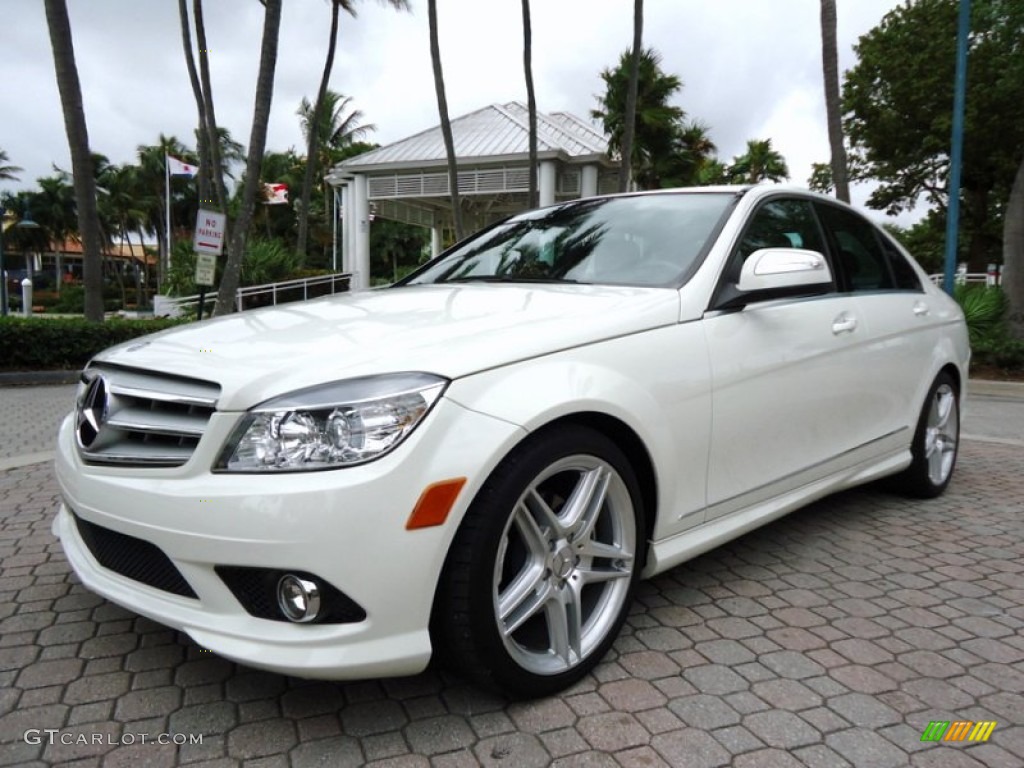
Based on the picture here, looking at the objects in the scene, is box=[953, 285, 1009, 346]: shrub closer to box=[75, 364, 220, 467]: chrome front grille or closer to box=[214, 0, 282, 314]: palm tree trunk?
box=[214, 0, 282, 314]: palm tree trunk

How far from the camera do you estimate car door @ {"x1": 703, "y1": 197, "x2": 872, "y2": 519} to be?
2559 millimetres

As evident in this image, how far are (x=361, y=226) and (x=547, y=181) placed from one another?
21.2 feet

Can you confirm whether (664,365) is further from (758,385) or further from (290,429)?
(290,429)

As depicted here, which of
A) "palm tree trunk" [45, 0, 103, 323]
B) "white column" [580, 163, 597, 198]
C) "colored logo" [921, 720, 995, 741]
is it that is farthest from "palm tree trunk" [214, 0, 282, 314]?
"colored logo" [921, 720, 995, 741]

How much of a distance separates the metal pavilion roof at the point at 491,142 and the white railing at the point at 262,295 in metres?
4.08

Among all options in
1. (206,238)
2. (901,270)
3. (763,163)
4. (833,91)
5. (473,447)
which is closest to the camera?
(473,447)

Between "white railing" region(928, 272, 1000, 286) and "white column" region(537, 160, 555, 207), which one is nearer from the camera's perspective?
"white railing" region(928, 272, 1000, 286)

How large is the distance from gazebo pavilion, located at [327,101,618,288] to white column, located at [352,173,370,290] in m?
0.03

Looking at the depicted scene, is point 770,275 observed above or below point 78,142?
below

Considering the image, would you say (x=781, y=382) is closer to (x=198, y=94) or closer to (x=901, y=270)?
(x=901, y=270)

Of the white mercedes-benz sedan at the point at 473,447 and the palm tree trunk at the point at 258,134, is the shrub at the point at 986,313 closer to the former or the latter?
the white mercedes-benz sedan at the point at 473,447

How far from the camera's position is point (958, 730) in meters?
2.01

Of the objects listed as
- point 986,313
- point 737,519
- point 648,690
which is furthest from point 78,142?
point 986,313

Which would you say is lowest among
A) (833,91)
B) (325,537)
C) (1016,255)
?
(325,537)
